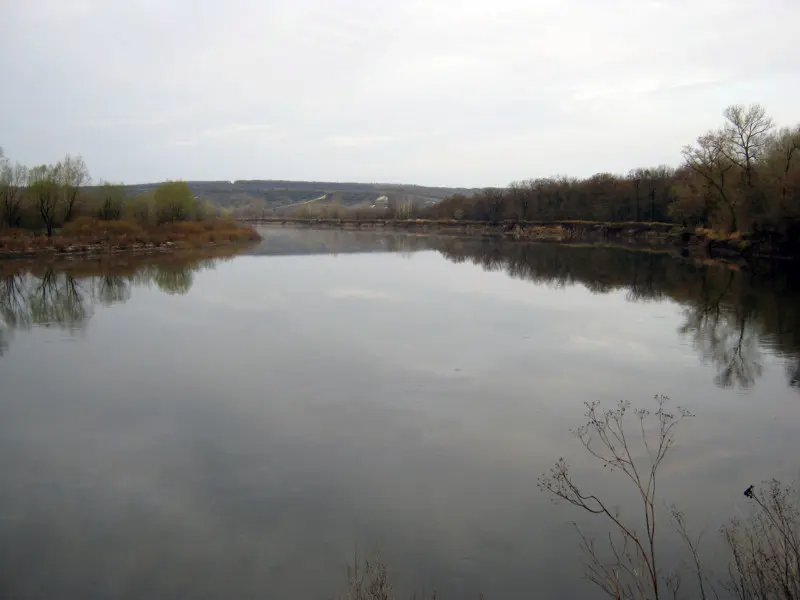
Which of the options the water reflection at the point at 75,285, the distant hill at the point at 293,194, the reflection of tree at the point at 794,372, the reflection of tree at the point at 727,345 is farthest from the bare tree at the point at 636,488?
the distant hill at the point at 293,194

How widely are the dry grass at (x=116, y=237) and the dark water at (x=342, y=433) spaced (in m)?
18.1

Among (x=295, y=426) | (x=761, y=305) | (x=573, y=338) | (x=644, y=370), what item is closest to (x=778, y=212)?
(x=761, y=305)

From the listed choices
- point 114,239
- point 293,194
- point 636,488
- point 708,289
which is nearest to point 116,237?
point 114,239

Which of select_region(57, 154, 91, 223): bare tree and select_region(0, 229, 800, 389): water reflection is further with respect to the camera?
select_region(57, 154, 91, 223): bare tree

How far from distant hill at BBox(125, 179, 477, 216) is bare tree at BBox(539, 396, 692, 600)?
128 m

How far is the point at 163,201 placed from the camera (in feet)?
149

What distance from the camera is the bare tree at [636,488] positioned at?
4523mm

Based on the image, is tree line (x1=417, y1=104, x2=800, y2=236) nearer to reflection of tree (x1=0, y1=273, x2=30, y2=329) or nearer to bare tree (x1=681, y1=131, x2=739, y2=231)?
bare tree (x1=681, y1=131, x2=739, y2=231)

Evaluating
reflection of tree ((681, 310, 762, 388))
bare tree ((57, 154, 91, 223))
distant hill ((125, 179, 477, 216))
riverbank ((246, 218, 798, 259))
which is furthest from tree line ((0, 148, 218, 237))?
distant hill ((125, 179, 477, 216))

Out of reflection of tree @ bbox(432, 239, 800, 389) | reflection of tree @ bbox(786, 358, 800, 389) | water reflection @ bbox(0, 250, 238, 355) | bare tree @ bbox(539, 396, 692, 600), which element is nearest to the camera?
bare tree @ bbox(539, 396, 692, 600)

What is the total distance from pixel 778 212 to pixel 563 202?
38.1 meters

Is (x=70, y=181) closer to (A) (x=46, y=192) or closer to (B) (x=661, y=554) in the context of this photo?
(A) (x=46, y=192)

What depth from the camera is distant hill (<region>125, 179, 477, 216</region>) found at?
487ft

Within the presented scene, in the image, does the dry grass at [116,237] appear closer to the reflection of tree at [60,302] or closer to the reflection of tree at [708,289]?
the reflection of tree at [60,302]
